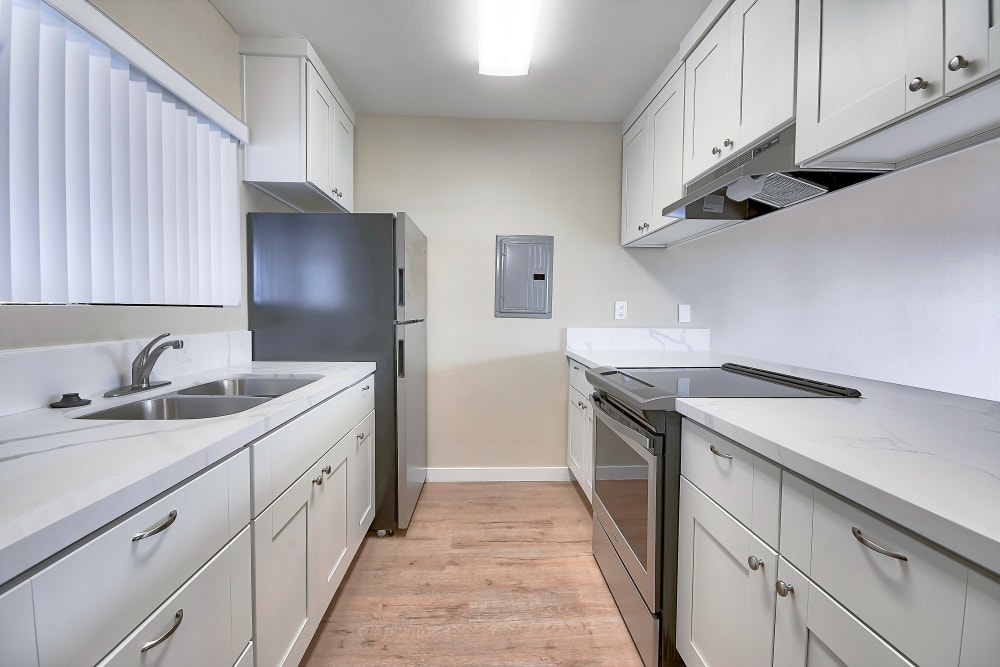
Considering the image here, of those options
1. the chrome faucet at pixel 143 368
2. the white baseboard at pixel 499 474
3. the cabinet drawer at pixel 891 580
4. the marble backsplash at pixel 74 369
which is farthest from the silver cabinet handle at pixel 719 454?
the white baseboard at pixel 499 474

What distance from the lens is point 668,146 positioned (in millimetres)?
2105

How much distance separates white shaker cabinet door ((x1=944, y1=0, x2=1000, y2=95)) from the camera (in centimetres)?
79

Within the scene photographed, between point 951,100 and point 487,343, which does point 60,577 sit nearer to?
point 951,100

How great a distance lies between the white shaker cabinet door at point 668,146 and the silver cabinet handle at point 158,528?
6.96 ft

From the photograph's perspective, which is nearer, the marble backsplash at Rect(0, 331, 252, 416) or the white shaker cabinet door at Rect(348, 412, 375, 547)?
the marble backsplash at Rect(0, 331, 252, 416)

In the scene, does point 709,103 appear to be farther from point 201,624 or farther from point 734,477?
point 201,624

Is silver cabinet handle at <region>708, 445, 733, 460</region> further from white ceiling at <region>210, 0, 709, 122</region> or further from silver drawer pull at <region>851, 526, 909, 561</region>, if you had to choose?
white ceiling at <region>210, 0, 709, 122</region>

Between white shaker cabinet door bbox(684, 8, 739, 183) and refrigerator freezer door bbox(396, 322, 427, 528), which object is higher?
white shaker cabinet door bbox(684, 8, 739, 183)

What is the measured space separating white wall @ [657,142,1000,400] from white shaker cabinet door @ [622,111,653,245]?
1.86 ft

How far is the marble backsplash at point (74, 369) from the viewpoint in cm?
103

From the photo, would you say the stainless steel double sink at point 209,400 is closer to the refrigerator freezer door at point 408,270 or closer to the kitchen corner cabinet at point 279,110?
the refrigerator freezer door at point 408,270

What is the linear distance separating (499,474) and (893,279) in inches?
90.6

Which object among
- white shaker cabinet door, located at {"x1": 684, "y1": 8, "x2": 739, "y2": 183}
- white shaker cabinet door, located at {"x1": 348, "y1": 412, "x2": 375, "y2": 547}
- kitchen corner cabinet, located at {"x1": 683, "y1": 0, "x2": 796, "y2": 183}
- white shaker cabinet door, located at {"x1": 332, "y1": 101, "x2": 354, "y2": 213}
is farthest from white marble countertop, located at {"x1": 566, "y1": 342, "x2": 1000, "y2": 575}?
white shaker cabinet door, located at {"x1": 332, "y1": 101, "x2": 354, "y2": 213}

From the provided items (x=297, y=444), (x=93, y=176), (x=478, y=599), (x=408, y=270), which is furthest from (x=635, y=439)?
(x=93, y=176)
